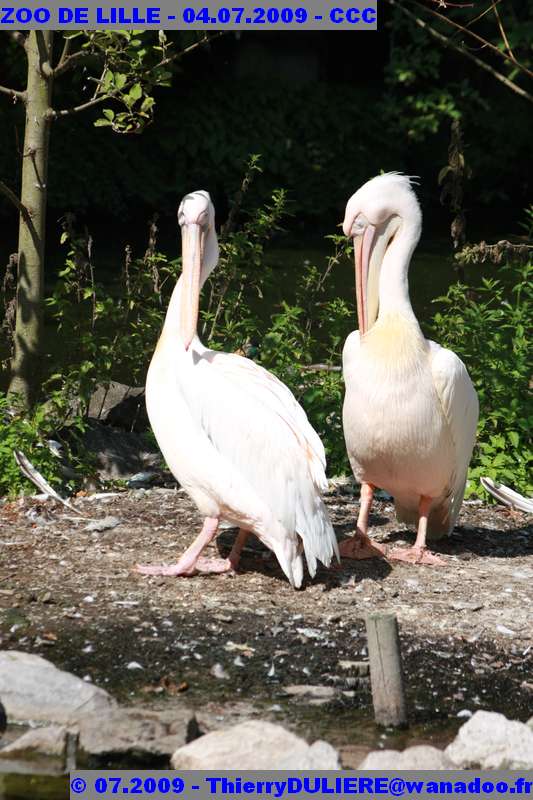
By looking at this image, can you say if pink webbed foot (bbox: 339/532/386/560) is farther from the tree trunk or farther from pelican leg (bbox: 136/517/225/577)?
the tree trunk


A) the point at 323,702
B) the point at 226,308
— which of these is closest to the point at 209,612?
the point at 323,702

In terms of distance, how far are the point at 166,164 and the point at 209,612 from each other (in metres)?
12.1

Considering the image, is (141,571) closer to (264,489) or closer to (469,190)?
(264,489)

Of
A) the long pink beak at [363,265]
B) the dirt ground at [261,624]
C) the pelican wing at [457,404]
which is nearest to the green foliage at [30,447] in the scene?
the dirt ground at [261,624]

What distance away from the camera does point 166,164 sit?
1559 centimetres

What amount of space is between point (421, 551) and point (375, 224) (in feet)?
4.32

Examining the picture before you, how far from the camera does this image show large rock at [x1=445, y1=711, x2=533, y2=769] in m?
3.21

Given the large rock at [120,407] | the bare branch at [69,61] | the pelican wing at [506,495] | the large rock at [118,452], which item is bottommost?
the pelican wing at [506,495]

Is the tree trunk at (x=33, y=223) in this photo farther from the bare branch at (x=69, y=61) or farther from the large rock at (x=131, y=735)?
the large rock at (x=131, y=735)

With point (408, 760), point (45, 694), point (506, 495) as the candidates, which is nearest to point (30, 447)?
point (45, 694)

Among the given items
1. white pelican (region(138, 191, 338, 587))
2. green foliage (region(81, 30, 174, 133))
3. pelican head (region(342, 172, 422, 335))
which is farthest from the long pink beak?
green foliage (region(81, 30, 174, 133))

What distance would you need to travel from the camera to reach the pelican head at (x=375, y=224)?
16.0 ft

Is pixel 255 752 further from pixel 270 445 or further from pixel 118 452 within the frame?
pixel 118 452

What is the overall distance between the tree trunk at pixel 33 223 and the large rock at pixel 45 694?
7.49 ft
